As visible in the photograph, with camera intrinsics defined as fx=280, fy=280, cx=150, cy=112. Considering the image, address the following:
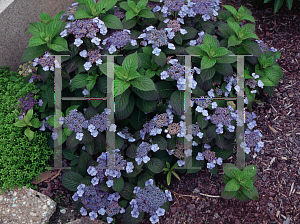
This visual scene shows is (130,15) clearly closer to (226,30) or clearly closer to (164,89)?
(164,89)

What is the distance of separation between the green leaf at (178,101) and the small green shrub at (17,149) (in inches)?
59.0

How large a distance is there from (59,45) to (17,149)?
3.89 ft

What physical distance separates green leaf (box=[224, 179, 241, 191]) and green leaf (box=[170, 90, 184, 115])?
782 millimetres

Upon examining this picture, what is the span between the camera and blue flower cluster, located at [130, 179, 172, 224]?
101 inches

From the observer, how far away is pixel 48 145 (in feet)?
10.3

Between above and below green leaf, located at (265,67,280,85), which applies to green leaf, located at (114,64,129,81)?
above

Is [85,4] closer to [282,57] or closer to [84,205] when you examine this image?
[84,205]

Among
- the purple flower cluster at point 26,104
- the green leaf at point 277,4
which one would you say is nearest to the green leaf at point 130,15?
the purple flower cluster at point 26,104

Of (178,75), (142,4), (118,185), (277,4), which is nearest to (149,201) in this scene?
(118,185)

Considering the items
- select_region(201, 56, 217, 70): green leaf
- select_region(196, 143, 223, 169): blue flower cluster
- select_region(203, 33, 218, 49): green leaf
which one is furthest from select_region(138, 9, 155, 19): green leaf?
select_region(196, 143, 223, 169): blue flower cluster

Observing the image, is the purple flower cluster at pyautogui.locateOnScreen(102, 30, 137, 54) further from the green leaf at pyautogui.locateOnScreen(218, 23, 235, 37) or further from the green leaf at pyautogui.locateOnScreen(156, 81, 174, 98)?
the green leaf at pyautogui.locateOnScreen(218, 23, 235, 37)

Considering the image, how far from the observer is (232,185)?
2570mm

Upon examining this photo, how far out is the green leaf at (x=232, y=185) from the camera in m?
2.55

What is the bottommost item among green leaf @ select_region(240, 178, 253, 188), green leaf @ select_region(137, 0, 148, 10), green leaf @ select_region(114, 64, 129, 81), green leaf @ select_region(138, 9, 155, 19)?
green leaf @ select_region(240, 178, 253, 188)
